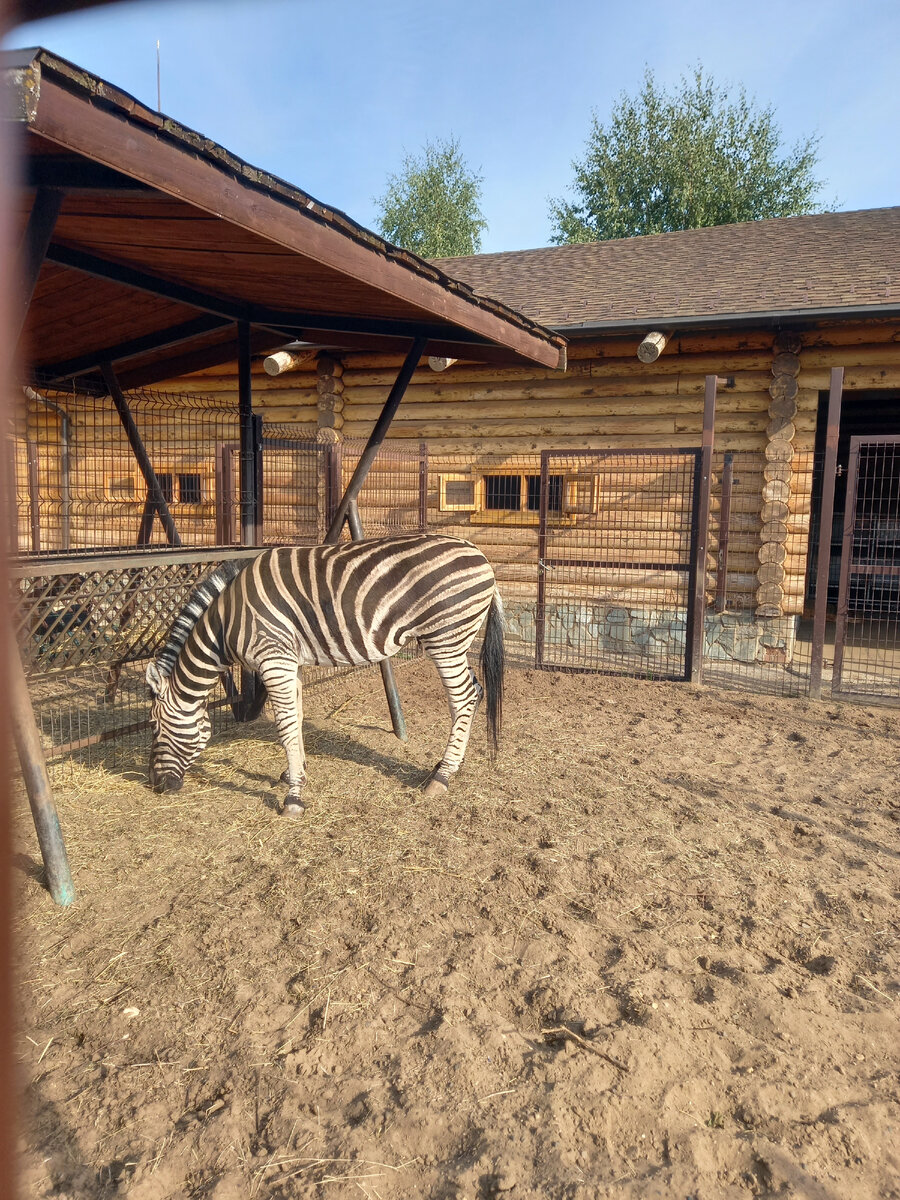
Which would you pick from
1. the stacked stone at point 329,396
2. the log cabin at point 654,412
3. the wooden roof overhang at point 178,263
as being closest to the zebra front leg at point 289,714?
the wooden roof overhang at point 178,263

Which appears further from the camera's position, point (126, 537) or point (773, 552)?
point (126, 537)

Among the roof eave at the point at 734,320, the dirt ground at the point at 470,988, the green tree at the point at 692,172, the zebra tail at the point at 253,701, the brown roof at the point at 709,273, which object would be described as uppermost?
the green tree at the point at 692,172

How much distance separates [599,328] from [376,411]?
3579 mm

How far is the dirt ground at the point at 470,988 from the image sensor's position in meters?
2.08

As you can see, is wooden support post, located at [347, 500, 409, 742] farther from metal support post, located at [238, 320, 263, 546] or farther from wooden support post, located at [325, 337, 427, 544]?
metal support post, located at [238, 320, 263, 546]

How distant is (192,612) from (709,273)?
29.6ft

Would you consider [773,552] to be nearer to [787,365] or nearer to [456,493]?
[787,365]

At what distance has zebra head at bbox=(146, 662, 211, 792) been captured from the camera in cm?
490

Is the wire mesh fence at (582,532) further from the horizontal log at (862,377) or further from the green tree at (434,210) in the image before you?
the green tree at (434,210)

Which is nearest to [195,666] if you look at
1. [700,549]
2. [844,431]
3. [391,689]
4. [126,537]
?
[391,689]

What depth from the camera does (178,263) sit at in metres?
4.37

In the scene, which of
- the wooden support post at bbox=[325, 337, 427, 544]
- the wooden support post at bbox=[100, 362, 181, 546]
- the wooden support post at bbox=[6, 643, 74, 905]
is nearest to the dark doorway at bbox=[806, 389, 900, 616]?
the wooden support post at bbox=[325, 337, 427, 544]

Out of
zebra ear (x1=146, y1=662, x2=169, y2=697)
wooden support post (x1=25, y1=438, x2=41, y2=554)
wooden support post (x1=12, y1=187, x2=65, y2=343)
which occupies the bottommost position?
zebra ear (x1=146, y1=662, x2=169, y2=697)

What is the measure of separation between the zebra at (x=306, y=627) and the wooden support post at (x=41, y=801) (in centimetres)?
131
